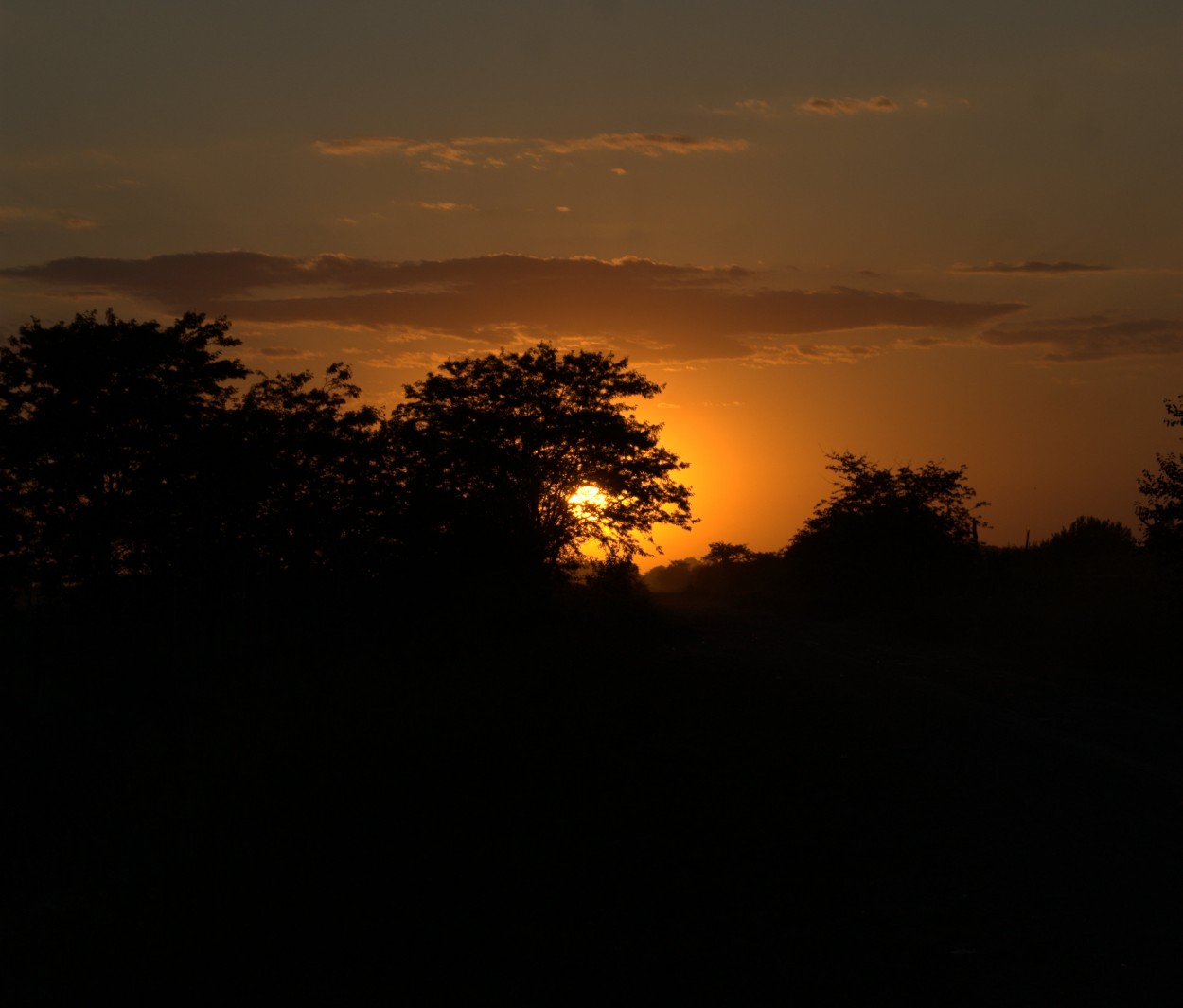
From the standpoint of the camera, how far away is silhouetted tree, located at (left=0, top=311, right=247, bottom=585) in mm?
30406

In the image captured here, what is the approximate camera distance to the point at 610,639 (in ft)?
91.5

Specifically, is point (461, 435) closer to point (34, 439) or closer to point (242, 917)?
point (34, 439)

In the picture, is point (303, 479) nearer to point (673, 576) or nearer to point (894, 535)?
point (894, 535)

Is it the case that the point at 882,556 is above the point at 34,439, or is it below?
below

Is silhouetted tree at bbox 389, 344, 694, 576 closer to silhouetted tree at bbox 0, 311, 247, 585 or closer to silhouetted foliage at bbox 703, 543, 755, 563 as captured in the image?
silhouetted tree at bbox 0, 311, 247, 585

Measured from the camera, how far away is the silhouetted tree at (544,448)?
39688mm

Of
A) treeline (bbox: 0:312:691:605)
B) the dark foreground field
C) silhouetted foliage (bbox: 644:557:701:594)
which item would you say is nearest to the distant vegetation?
treeline (bbox: 0:312:691:605)

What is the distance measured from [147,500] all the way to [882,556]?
29321 mm

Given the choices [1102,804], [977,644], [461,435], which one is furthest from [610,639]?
[1102,804]

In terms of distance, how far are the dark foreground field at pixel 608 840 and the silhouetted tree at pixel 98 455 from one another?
1037cm

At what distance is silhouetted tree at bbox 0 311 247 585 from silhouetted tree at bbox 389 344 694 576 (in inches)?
319

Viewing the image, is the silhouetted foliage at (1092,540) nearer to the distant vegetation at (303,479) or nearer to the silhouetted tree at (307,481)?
the distant vegetation at (303,479)

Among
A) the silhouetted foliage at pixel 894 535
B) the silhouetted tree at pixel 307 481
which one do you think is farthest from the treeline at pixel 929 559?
the silhouetted tree at pixel 307 481

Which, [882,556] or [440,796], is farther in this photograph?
[882,556]
